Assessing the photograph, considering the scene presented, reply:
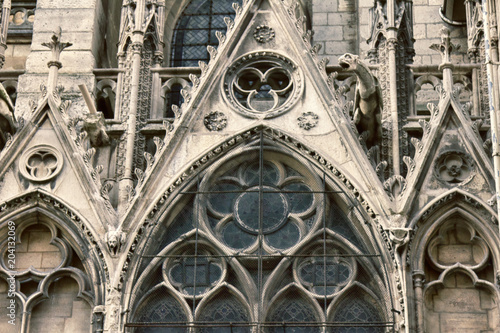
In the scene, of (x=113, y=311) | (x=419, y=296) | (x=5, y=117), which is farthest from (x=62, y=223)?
(x=419, y=296)

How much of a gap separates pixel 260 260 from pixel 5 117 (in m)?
3.22

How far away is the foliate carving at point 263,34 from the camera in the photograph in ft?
52.3

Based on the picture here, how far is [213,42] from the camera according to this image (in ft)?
60.3

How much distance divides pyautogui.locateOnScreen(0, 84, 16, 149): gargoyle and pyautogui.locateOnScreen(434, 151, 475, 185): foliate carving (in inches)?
181

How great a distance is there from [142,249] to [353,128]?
8.53 feet

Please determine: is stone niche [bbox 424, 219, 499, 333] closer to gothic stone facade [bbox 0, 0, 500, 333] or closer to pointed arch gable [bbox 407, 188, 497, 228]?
gothic stone facade [bbox 0, 0, 500, 333]

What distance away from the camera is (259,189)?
50.0 ft

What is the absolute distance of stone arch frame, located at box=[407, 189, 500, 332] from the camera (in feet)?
47.4

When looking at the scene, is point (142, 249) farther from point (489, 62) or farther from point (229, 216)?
point (489, 62)

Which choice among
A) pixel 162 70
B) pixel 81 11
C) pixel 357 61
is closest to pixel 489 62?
pixel 357 61

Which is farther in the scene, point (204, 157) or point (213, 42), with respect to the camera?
point (213, 42)

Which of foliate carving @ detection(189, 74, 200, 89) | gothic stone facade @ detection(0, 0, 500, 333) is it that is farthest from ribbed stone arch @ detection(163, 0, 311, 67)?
foliate carving @ detection(189, 74, 200, 89)

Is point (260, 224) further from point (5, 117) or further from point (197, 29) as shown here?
point (197, 29)

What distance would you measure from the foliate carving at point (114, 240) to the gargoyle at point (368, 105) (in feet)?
9.39
